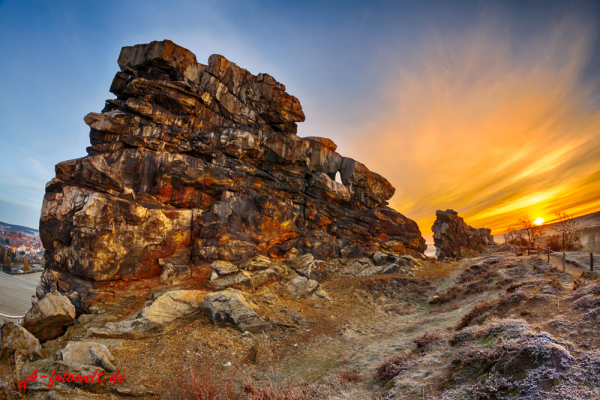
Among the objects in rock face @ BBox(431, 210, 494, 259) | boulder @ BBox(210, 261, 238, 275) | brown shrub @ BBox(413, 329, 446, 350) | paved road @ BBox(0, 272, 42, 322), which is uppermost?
rock face @ BBox(431, 210, 494, 259)

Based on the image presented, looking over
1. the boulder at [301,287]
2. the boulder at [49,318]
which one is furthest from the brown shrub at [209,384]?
the boulder at [301,287]

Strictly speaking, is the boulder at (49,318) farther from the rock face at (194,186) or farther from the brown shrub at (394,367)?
the brown shrub at (394,367)

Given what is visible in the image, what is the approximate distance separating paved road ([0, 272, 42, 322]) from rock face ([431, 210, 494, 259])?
79.5 meters

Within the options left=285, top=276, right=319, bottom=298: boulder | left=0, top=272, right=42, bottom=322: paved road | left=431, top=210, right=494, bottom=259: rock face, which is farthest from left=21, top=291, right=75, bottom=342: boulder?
left=431, top=210, right=494, bottom=259: rock face

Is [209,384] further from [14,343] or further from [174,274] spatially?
[174,274]

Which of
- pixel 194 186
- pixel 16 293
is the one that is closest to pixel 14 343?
pixel 194 186

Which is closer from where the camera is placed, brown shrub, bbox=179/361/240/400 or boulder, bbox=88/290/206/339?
brown shrub, bbox=179/361/240/400

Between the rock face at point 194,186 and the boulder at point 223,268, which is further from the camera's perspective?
the boulder at point 223,268

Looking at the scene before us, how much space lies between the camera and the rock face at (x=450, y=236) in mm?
55938

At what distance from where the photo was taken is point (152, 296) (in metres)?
18.4

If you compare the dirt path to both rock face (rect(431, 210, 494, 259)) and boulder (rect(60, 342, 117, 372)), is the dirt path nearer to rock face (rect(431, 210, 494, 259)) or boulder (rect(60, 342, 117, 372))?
boulder (rect(60, 342, 117, 372))

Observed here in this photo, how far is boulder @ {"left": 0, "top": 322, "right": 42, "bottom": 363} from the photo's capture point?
11.1 meters

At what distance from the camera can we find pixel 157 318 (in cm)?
1509

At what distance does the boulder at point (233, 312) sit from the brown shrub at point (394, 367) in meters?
8.45
